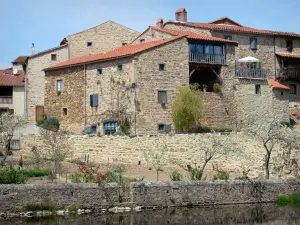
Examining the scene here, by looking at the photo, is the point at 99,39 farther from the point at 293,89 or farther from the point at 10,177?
the point at 10,177

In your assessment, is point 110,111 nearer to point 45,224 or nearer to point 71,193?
point 71,193

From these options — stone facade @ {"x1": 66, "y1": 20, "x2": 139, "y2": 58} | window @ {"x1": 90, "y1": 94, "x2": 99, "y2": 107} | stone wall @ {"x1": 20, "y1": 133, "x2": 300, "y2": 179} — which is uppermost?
stone facade @ {"x1": 66, "y1": 20, "x2": 139, "y2": 58}

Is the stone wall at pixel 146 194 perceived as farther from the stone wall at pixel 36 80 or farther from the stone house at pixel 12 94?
the stone house at pixel 12 94

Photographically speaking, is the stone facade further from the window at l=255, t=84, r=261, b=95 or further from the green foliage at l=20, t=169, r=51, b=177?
the green foliage at l=20, t=169, r=51, b=177

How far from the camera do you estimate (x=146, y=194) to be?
91.8 feet

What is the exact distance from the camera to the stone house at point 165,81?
47062 millimetres

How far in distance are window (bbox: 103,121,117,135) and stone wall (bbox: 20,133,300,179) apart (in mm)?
4469

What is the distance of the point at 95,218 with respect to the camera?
2538 cm

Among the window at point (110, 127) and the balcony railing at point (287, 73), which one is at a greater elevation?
the balcony railing at point (287, 73)

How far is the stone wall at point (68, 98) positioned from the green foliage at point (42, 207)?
2435 centimetres

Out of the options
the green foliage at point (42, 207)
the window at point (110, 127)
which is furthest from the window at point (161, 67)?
the green foliage at point (42, 207)

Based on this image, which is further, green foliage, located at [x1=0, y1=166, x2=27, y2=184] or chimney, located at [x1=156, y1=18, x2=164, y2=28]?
chimney, located at [x1=156, y1=18, x2=164, y2=28]

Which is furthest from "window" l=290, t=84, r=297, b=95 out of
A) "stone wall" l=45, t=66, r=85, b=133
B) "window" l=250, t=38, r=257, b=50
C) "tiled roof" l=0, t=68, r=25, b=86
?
"tiled roof" l=0, t=68, r=25, b=86

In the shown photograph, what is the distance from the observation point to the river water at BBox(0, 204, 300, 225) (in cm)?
2427
